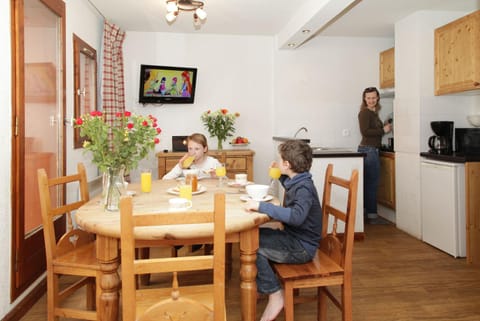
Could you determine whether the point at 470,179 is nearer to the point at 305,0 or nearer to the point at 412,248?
the point at 412,248

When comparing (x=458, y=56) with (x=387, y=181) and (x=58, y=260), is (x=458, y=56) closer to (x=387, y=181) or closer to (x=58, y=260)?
(x=387, y=181)

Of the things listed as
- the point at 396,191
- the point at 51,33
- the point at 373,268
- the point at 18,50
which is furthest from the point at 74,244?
the point at 396,191

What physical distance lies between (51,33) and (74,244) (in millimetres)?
1786

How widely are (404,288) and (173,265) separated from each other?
2.01 metres

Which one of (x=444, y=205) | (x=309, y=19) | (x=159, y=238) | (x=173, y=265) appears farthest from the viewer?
(x=309, y=19)

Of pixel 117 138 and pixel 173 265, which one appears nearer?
pixel 173 265

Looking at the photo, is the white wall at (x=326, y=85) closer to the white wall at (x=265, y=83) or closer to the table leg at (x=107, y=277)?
the white wall at (x=265, y=83)

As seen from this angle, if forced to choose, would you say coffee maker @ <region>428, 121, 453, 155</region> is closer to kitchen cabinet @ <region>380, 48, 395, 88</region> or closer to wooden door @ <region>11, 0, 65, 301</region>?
kitchen cabinet @ <region>380, 48, 395, 88</region>

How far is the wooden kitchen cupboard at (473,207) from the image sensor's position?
3116 mm

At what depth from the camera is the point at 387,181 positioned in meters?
4.49

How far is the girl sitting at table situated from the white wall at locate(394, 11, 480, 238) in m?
2.16

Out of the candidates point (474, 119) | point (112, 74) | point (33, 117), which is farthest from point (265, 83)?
point (33, 117)

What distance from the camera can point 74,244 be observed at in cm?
209

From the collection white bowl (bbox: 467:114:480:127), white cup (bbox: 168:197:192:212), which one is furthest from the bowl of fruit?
white cup (bbox: 168:197:192:212)
